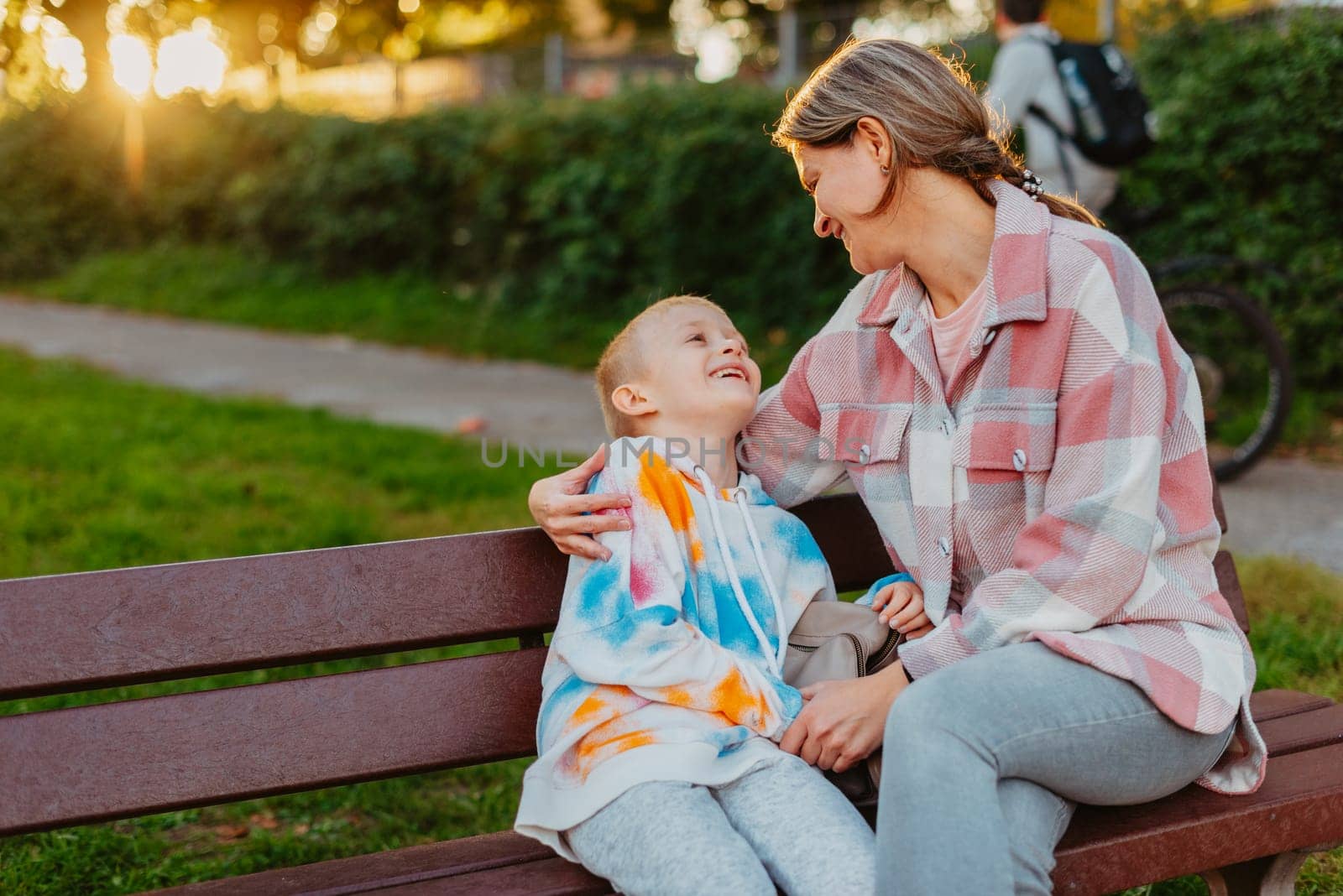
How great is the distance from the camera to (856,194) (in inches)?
90.3

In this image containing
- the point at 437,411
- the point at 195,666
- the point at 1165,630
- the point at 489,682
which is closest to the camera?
the point at 1165,630

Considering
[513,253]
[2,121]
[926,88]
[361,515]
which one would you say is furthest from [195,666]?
[2,121]

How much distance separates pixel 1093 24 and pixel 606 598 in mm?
14474

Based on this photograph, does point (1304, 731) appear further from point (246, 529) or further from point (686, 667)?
point (246, 529)

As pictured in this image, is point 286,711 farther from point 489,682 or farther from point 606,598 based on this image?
point 606,598

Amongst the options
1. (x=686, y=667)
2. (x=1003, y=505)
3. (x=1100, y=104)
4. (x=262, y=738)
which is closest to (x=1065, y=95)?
(x=1100, y=104)

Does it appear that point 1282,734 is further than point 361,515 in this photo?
No

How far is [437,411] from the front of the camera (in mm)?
7473

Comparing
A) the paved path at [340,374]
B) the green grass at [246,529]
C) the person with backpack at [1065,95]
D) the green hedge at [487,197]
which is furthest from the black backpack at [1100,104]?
the paved path at [340,374]

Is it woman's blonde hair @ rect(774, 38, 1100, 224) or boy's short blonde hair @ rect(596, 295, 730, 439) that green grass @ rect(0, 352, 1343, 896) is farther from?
woman's blonde hair @ rect(774, 38, 1100, 224)

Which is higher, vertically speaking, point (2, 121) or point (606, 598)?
point (2, 121)

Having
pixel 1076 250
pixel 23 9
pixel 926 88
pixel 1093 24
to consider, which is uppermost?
pixel 1093 24

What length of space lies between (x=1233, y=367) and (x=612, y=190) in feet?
15.1

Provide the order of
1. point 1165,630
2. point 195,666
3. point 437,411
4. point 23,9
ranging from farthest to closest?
point 437,411
point 23,9
point 195,666
point 1165,630
